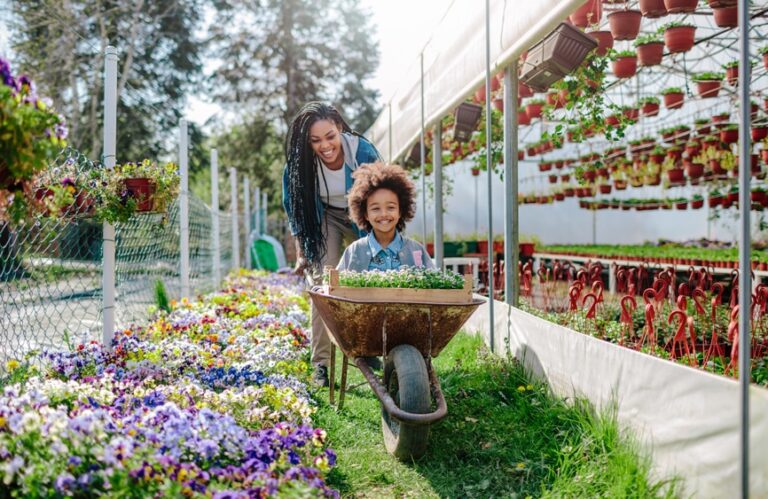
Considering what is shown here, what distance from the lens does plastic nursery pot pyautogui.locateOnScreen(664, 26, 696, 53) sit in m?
5.20

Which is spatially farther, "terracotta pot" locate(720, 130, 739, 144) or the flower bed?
"terracotta pot" locate(720, 130, 739, 144)

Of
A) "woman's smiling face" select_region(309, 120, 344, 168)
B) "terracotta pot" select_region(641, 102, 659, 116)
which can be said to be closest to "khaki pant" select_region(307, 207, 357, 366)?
"woman's smiling face" select_region(309, 120, 344, 168)

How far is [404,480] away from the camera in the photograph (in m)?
2.80

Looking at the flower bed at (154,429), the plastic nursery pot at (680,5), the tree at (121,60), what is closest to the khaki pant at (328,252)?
the flower bed at (154,429)

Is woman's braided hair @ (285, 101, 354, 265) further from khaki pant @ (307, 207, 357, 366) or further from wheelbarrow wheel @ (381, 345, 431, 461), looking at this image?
wheelbarrow wheel @ (381, 345, 431, 461)

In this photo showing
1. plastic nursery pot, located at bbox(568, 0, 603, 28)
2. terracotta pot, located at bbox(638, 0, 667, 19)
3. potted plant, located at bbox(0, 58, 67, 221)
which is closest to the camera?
potted plant, located at bbox(0, 58, 67, 221)

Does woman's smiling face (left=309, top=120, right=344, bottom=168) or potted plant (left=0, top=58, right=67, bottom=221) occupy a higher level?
woman's smiling face (left=309, top=120, right=344, bottom=168)

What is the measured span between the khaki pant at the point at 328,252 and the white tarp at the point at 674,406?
1531mm

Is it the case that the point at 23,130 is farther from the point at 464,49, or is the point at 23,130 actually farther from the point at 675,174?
the point at 675,174

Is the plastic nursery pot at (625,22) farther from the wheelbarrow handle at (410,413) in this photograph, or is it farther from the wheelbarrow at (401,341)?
the wheelbarrow handle at (410,413)

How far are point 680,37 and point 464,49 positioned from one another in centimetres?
161

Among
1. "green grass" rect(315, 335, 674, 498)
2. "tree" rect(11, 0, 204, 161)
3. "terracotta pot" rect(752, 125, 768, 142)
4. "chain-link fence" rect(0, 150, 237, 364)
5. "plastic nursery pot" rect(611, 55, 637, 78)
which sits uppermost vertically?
"tree" rect(11, 0, 204, 161)

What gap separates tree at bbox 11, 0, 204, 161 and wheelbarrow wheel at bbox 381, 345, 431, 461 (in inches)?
546

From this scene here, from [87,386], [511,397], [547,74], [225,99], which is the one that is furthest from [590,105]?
[225,99]
